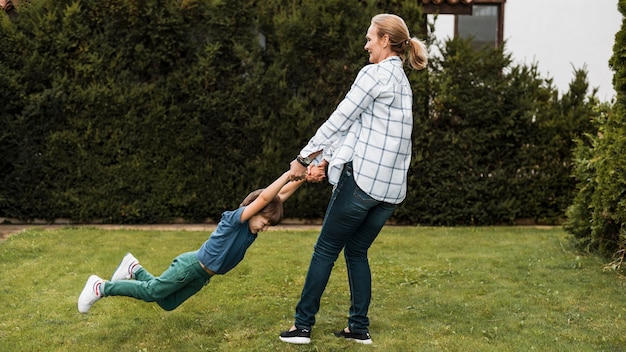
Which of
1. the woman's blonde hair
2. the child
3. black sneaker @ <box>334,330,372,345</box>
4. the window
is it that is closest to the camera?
the woman's blonde hair

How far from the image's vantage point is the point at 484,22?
48.1 ft

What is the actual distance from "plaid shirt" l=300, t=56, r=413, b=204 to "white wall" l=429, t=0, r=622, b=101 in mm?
10870

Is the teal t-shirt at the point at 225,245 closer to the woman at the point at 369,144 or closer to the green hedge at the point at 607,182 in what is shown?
the woman at the point at 369,144

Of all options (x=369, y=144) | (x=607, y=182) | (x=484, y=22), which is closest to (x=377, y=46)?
(x=369, y=144)

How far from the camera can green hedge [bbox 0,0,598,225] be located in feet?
32.0

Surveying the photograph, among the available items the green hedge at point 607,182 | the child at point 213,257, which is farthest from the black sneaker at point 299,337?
the green hedge at point 607,182

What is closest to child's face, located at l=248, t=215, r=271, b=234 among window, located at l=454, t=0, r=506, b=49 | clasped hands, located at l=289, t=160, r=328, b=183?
clasped hands, located at l=289, t=160, r=328, b=183

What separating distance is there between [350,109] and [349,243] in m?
0.89

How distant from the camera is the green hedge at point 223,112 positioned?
9.76 m

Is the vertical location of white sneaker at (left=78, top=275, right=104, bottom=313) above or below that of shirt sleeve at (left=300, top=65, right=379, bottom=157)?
below

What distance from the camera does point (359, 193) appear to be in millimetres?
4535

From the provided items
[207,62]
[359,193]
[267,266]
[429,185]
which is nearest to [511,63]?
[429,185]

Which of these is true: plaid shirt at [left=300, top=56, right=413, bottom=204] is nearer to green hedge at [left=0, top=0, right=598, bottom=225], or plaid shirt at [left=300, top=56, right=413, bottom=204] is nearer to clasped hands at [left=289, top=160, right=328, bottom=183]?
clasped hands at [left=289, top=160, right=328, bottom=183]

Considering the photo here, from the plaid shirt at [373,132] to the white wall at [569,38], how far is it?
1087 cm
